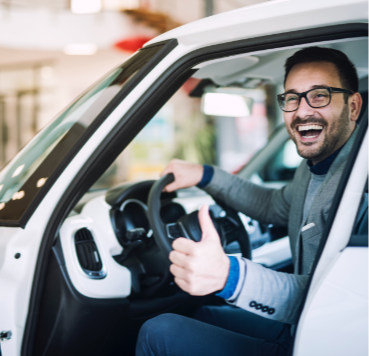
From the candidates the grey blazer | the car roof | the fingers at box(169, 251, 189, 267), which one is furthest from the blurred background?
the fingers at box(169, 251, 189, 267)

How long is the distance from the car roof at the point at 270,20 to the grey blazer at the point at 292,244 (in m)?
0.42

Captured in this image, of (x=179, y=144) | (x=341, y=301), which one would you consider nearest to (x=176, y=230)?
(x=341, y=301)

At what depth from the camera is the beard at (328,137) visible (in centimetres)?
129

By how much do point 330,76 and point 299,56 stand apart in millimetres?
143

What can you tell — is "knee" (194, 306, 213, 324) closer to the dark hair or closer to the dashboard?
the dashboard

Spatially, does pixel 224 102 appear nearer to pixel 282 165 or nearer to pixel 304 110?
pixel 304 110

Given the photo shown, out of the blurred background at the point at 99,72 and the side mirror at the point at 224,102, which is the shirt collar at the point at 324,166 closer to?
the side mirror at the point at 224,102

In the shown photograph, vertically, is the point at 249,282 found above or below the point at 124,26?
below

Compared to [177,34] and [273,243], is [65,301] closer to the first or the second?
[177,34]

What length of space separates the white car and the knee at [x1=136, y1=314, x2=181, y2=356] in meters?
0.22

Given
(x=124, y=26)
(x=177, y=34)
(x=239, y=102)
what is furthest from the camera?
(x=124, y=26)

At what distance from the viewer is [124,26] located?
8312mm

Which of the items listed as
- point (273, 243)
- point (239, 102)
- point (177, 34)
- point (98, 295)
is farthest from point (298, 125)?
point (273, 243)

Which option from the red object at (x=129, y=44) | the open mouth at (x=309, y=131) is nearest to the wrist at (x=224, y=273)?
the open mouth at (x=309, y=131)
